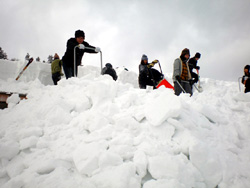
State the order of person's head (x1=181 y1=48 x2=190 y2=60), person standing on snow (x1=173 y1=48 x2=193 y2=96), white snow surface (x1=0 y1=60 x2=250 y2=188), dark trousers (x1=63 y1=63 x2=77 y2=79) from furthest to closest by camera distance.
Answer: dark trousers (x1=63 y1=63 x2=77 y2=79) < person's head (x1=181 y1=48 x2=190 y2=60) < person standing on snow (x1=173 y1=48 x2=193 y2=96) < white snow surface (x1=0 y1=60 x2=250 y2=188)

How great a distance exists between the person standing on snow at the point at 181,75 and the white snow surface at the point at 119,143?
5.07ft

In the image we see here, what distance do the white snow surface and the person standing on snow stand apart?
1545 mm

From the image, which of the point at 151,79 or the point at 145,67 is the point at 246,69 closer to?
the point at 151,79

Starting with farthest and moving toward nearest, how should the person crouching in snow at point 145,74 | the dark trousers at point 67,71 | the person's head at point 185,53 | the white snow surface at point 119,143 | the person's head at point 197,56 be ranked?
1. the person's head at point 197,56
2. the person crouching in snow at point 145,74
3. the dark trousers at point 67,71
4. the person's head at point 185,53
5. the white snow surface at point 119,143

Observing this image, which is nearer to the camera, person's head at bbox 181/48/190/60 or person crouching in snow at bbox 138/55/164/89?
person's head at bbox 181/48/190/60

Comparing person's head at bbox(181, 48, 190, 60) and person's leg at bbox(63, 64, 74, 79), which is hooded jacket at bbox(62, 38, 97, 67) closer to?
person's leg at bbox(63, 64, 74, 79)

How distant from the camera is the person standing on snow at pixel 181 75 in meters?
4.34

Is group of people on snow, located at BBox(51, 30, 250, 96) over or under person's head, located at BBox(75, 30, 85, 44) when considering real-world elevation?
under

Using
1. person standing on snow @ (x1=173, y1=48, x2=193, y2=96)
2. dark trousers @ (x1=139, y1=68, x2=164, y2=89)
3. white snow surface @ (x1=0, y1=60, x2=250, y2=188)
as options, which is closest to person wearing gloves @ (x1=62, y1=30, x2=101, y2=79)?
dark trousers @ (x1=139, y1=68, x2=164, y2=89)

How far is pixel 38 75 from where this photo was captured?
10711 millimetres

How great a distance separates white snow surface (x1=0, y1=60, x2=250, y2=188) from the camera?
1.51m

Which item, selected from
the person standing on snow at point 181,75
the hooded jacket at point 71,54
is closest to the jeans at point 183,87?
the person standing on snow at point 181,75

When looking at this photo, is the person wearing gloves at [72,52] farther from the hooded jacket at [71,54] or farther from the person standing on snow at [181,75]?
the person standing on snow at [181,75]

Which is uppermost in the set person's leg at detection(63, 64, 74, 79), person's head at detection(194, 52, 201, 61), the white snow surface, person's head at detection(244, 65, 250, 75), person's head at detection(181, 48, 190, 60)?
person's head at detection(194, 52, 201, 61)
